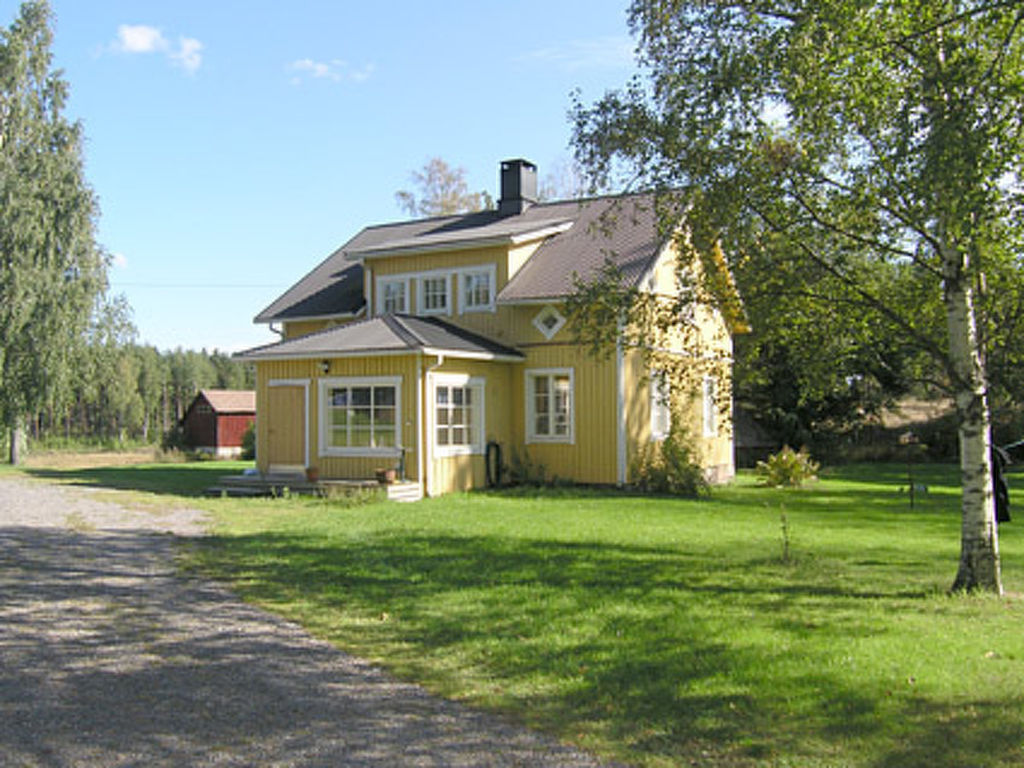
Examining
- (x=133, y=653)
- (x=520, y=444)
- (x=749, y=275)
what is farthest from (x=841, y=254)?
(x=520, y=444)

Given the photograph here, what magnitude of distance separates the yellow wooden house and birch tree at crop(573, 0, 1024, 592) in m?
6.80

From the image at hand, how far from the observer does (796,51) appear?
6992 millimetres

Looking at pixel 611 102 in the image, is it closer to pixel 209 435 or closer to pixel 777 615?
pixel 777 615

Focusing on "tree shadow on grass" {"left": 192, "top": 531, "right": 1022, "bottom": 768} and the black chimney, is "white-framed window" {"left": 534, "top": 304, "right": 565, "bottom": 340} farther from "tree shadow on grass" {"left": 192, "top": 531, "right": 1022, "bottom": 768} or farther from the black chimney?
"tree shadow on grass" {"left": 192, "top": 531, "right": 1022, "bottom": 768}

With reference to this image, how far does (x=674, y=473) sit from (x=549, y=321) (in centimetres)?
415

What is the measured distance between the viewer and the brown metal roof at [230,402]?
38.8 metres

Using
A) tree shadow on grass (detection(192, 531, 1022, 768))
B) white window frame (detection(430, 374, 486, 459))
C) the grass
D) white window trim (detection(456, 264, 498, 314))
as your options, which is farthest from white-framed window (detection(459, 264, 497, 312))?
tree shadow on grass (detection(192, 531, 1022, 768))

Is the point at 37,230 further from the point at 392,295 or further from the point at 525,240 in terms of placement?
the point at 525,240

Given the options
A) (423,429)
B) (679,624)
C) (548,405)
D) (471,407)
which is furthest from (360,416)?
(679,624)

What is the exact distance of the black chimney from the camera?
22797 millimetres

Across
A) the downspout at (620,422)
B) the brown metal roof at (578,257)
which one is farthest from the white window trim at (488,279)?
the downspout at (620,422)

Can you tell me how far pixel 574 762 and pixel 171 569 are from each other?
6143 millimetres

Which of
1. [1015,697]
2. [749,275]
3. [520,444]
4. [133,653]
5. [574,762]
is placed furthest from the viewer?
[520,444]

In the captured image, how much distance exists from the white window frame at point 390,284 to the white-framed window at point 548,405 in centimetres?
372
